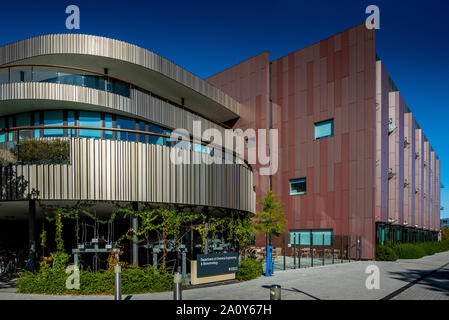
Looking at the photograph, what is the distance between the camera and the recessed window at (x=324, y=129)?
32.5 meters

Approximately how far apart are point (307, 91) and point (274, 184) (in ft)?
30.6

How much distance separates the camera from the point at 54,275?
481 inches

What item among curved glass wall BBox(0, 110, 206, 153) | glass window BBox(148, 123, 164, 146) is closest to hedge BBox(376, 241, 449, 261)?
curved glass wall BBox(0, 110, 206, 153)

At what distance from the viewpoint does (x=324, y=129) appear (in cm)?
3303

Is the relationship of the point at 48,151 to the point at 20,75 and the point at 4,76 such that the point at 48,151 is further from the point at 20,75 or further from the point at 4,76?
the point at 4,76

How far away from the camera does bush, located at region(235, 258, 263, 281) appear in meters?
15.4

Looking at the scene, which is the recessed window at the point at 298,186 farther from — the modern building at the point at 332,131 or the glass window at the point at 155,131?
the glass window at the point at 155,131

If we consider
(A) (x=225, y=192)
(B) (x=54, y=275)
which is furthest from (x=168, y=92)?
(B) (x=54, y=275)

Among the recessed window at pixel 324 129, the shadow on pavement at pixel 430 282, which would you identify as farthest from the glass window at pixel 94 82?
the recessed window at pixel 324 129

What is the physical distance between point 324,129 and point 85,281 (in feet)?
84.8

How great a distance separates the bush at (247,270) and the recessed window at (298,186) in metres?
18.2

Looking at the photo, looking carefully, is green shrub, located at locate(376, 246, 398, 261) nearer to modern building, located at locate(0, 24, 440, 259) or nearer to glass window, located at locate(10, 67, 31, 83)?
modern building, located at locate(0, 24, 440, 259)

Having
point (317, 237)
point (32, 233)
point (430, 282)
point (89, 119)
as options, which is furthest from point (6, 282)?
point (317, 237)
